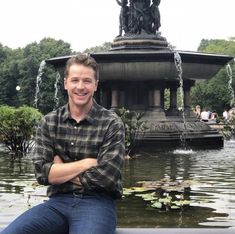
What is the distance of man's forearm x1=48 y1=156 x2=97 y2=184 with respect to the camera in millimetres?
3486

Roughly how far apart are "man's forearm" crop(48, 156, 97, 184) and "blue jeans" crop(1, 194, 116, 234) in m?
0.10

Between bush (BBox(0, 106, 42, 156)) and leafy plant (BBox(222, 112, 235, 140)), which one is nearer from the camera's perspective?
bush (BBox(0, 106, 42, 156))

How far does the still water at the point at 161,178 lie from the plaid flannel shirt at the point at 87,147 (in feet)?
5.81

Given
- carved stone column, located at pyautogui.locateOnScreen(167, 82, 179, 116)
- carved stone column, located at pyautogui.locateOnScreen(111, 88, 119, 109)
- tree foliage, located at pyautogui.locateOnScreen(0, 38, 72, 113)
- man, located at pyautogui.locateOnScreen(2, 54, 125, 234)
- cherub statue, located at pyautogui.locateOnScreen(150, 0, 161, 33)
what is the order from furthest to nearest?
tree foliage, located at pyautogui.locateOnScreen(0, 38, 72, 113) < cherub statue, located at pyautogui.locateOnScreen(150, 0, 161, 33) < carved stone column, located at pyautogui.locateOnScreen(167, 82, 179, 116) < carved stone column, located at pyautogui.locateOnScreen(111, 88, 119, 109) < man, located at pyautogui.locateOnScreen(2, 54, 125, 234)

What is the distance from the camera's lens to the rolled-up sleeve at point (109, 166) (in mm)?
3461

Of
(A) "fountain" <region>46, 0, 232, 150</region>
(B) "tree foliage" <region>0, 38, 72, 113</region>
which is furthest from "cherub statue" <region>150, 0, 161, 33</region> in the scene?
(B) "tree foliage" <region>0, 38, 72, 113</region>

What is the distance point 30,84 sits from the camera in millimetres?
55094

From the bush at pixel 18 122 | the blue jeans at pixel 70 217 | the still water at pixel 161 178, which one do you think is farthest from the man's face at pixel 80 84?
the bush at pixel 18 122

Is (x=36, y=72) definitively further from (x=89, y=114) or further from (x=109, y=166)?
(x=109, y=166)

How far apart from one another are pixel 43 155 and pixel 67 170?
235 mm

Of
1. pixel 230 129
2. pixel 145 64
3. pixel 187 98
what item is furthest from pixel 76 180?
pixel 230 129

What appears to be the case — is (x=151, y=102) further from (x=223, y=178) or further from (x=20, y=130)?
(x=223, y=178)

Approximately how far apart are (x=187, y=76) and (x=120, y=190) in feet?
43.9

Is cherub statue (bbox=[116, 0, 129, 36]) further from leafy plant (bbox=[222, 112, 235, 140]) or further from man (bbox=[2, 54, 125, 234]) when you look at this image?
man (bbox=[2, 54, 125, 234])
